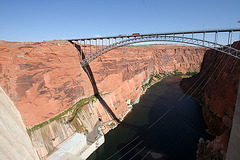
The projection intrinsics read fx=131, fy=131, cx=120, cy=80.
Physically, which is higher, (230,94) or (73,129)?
(230,94)

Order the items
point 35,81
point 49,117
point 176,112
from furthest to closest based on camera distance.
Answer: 1. point 176,112
2. point 49,117
3. point 35,81

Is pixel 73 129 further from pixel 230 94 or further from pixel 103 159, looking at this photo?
pixel 230 94

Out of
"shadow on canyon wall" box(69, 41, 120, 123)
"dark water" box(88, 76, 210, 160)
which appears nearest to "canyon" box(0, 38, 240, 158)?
"shadow on canyon wall" box(69, 41, 120, 123)

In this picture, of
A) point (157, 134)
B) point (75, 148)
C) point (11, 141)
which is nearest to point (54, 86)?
point (75, 148)

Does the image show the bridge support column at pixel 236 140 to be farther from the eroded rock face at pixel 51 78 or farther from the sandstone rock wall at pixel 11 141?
the eroded rock face at pixel 51 78

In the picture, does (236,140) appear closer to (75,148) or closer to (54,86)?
(75,148)

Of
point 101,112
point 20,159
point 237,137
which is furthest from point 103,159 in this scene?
point 237,137

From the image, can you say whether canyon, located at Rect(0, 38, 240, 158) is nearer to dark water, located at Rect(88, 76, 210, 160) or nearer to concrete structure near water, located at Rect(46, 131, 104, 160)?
concrete structure near water, located at Rect(46, 131, 104, 160)
